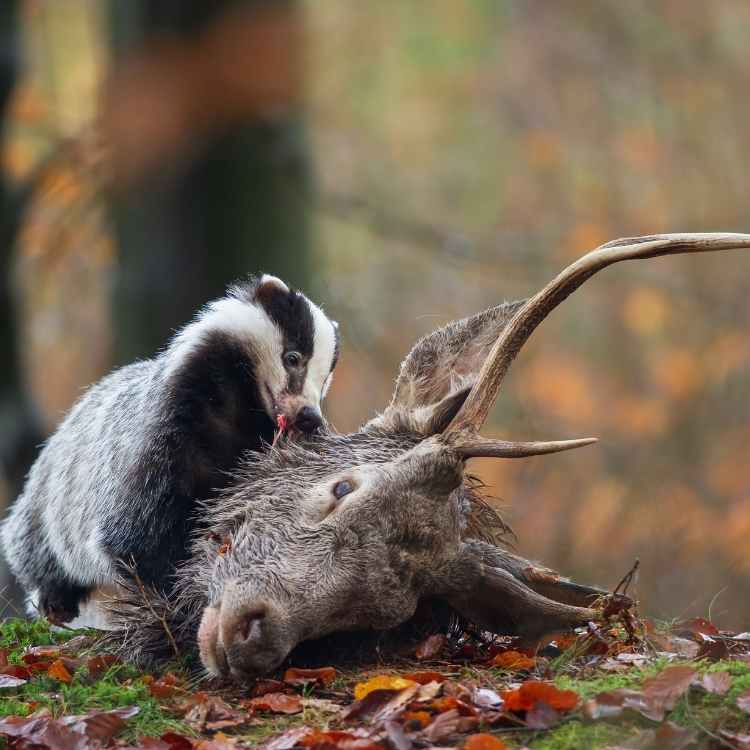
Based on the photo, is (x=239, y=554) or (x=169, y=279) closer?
(x=239, y=554)

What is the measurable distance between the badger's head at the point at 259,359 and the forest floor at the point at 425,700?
4.57 ft

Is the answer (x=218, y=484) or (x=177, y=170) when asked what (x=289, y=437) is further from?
(x=177, y=170)

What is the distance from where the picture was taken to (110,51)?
9.88 metres

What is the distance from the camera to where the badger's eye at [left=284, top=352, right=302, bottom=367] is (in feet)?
19.4

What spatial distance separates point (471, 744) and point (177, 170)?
21.9ft

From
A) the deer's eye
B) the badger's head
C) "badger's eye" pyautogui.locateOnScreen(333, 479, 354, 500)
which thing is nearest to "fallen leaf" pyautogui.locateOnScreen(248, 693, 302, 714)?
"badger's eye" pyautogui.locateOnScreen(333, 479, 354, 500)

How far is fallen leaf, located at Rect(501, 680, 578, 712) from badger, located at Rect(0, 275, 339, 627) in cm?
164

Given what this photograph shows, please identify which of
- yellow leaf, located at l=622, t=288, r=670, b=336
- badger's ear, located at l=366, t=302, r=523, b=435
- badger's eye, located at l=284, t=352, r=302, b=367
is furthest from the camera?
yellow leaf, located at l=622, t=288, r=670, b=336

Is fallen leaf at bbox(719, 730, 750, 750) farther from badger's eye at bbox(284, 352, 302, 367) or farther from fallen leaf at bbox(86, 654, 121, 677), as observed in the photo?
badger's eye at bbox(284, 352, 302, 367)

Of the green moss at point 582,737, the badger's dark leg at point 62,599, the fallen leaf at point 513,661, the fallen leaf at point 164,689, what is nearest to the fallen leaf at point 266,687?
the fallen leaf at point 164,689

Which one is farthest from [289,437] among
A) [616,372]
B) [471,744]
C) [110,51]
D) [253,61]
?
[616,372]

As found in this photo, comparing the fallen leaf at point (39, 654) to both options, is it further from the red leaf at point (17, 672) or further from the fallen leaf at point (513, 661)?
the fallen leaf at point (513, 661)

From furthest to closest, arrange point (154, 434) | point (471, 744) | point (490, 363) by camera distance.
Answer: point (154, 434), point (490, 363), point (471, 744)

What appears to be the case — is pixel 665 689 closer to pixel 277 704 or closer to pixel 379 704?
pixel 379 704
